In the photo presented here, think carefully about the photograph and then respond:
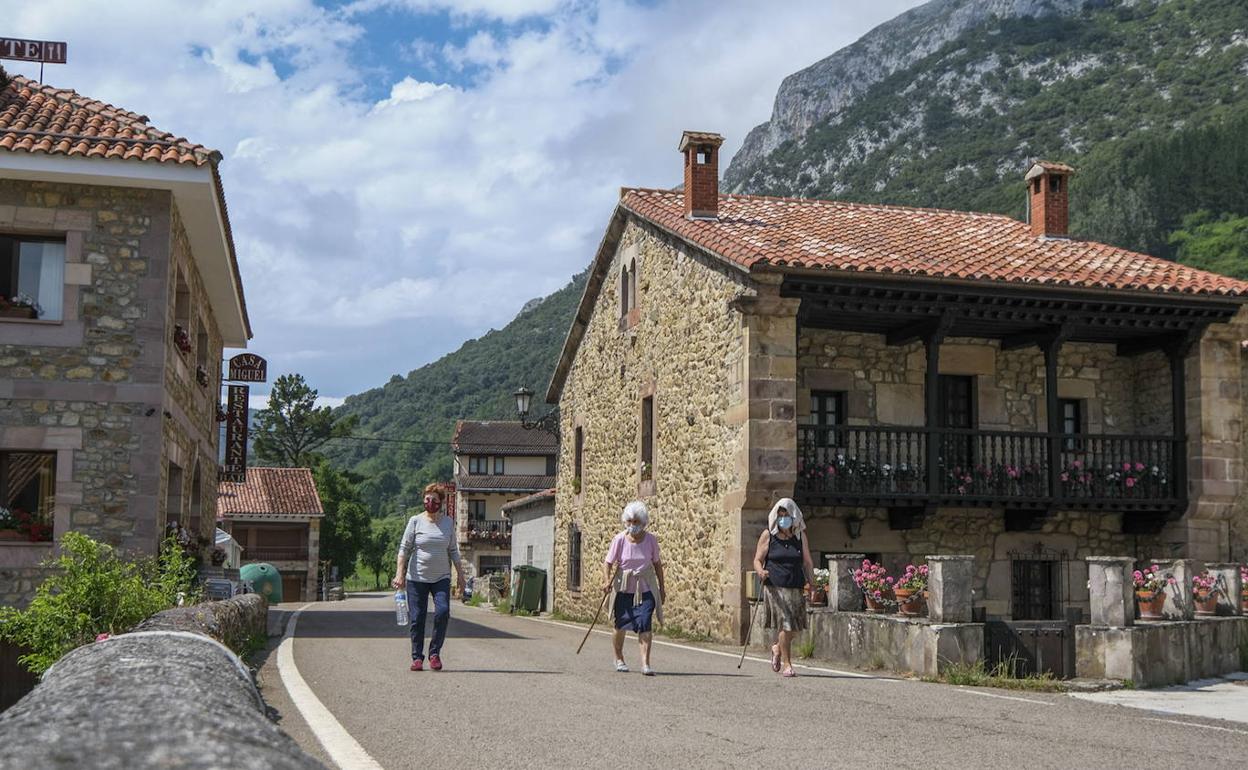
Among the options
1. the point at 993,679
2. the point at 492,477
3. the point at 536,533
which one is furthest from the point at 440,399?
the point at 993,679

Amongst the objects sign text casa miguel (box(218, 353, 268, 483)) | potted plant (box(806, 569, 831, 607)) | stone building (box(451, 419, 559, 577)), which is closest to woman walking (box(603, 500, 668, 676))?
potted plant (box(806, 569, 831, 607))

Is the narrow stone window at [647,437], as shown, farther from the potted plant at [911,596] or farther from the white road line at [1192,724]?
the white road line at [1192,724]

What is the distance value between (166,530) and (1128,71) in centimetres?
8650

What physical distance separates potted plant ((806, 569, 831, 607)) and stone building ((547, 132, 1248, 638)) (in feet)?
5.18

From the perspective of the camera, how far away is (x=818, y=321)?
1881 cm

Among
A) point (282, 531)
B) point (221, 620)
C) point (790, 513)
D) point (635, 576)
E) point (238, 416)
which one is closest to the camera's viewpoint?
point (221, 620)

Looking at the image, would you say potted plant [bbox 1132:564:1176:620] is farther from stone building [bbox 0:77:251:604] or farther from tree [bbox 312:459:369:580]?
tree [bbox 312:459:369:580]

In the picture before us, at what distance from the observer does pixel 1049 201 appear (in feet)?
74.8

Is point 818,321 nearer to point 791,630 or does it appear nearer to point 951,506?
point 951,506

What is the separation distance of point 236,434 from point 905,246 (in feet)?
46.6

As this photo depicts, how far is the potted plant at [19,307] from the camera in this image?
1458 centimetres

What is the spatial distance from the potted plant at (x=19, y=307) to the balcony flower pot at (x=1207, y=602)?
45.7 ft

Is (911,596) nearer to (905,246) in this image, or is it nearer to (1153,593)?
(1153,593)

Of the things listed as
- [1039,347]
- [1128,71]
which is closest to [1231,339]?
[1039,347]
